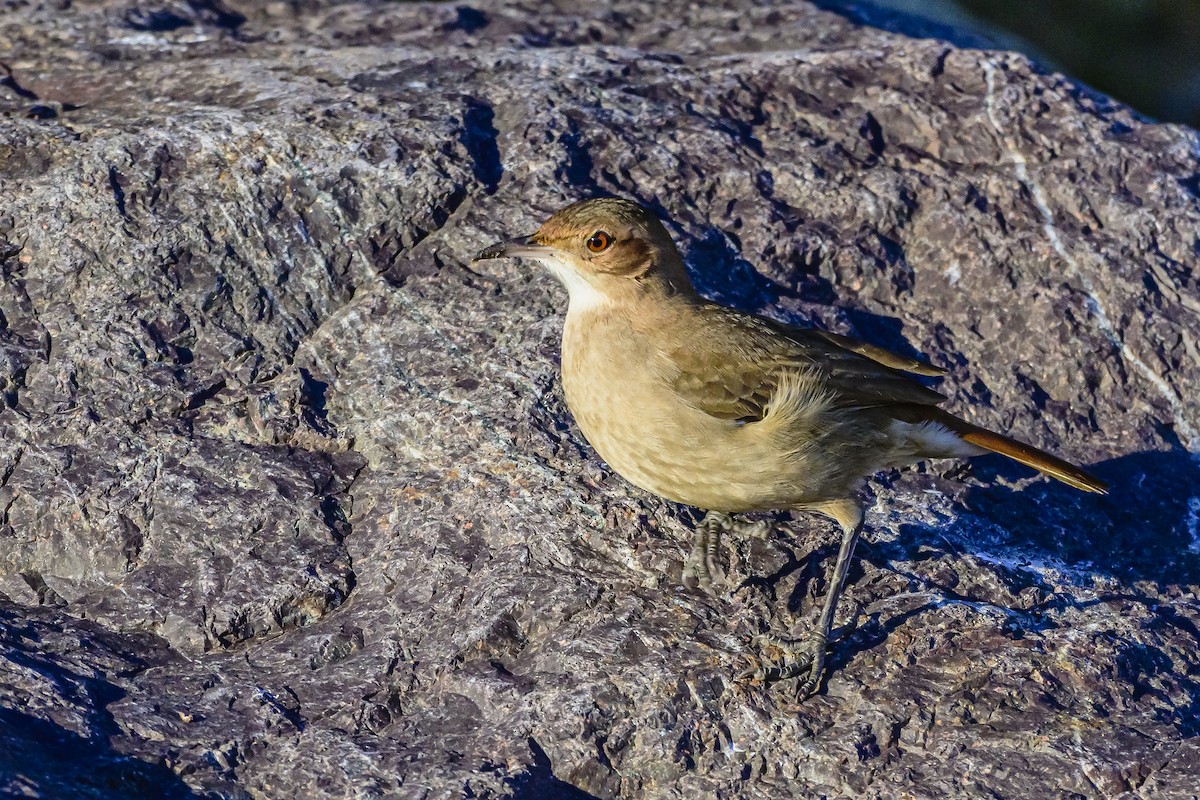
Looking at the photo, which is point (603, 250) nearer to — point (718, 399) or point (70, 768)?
point (718, 399)

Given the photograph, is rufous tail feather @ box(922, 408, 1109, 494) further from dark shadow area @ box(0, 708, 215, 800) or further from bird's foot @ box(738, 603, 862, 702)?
dark shadow area @ box(0, 708, 215, 800)

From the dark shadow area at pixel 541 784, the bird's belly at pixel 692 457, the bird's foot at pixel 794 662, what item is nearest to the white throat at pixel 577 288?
the bird's belly at pixel 692 457

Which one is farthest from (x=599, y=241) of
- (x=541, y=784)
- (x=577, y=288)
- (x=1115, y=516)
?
(x=1115, y=516)

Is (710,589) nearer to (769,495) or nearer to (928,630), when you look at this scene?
(769,495)

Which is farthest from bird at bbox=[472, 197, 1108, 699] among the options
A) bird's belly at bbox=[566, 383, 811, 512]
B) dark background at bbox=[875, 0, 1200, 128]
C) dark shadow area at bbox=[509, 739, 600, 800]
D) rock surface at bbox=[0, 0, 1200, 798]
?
dark background at bbox=[875, 0, 1200, 128]

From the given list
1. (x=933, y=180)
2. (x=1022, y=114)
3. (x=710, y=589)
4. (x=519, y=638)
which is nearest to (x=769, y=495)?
(x=710, y=589)
